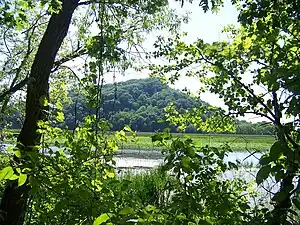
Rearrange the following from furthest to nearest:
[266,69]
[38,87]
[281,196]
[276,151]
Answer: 1. [38,87]
2. [266,69]
3. [281,196]
4. [276,151]

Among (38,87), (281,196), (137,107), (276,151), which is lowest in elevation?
(281,196)

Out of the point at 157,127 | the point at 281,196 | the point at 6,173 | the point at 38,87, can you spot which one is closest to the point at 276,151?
the point at 281,196

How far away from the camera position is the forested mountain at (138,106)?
88.7 inches

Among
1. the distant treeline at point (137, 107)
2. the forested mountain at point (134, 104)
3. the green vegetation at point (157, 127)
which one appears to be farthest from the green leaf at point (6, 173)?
the forested mountain at point (134, 104)

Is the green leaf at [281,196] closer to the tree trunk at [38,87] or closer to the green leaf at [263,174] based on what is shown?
the green leaf at [263,174]

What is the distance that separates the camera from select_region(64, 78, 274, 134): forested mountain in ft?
7.39

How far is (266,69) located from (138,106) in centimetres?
160

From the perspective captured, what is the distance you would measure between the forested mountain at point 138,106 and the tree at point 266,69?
0.24 metres

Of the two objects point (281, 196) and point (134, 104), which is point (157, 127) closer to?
point (134, 104)

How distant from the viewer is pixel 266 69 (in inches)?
76.0

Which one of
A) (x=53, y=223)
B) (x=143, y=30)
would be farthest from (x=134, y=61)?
(x=53, y=223)

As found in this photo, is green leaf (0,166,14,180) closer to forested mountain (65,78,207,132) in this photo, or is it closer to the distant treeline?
the distant treeline

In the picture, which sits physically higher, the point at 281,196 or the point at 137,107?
the point at 137,107

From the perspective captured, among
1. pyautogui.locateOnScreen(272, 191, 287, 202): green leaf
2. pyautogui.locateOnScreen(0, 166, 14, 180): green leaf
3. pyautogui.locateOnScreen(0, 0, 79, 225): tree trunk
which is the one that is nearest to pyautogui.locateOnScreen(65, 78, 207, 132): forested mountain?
pyautogui.locateOnScreen(0, 0, 79, 225): tree trunk
